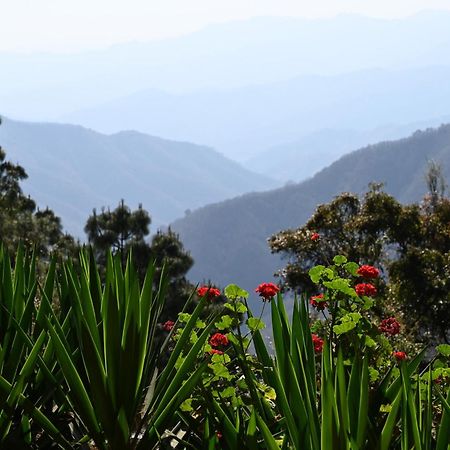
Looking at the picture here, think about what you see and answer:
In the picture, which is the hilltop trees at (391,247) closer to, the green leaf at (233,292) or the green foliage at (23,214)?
the green foliage at (23,214)

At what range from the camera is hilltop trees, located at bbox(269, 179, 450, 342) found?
16453mm

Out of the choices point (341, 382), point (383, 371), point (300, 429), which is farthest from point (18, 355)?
point (383, 371)

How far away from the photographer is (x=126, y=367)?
277 centimetres

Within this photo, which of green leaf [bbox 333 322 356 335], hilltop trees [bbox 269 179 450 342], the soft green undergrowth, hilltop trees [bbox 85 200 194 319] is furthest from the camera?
hilltop trees [bbox 85 200 194 319]

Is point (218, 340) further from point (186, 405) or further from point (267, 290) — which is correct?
point (186, 405)

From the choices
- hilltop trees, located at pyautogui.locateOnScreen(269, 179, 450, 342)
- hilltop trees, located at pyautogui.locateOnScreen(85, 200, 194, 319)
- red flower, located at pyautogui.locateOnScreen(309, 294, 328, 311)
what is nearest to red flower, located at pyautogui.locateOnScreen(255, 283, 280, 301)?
red flower, located at pyautogui.locateOnScreen(309, 294, 328, 311)

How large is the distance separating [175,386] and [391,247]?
57.4ft

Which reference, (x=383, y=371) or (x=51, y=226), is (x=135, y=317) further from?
(x=51, y=226)

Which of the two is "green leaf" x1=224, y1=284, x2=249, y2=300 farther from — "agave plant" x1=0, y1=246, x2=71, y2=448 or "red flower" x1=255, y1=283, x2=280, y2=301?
"agave plant" x1=0, y1=246, x2=71, y2=448

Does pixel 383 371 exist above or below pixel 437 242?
below

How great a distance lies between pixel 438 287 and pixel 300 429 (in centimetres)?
1458

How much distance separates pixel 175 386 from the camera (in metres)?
2.87

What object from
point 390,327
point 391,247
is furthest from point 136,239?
point 390,327

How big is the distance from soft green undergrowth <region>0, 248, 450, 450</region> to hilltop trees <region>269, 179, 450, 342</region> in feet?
44.6
